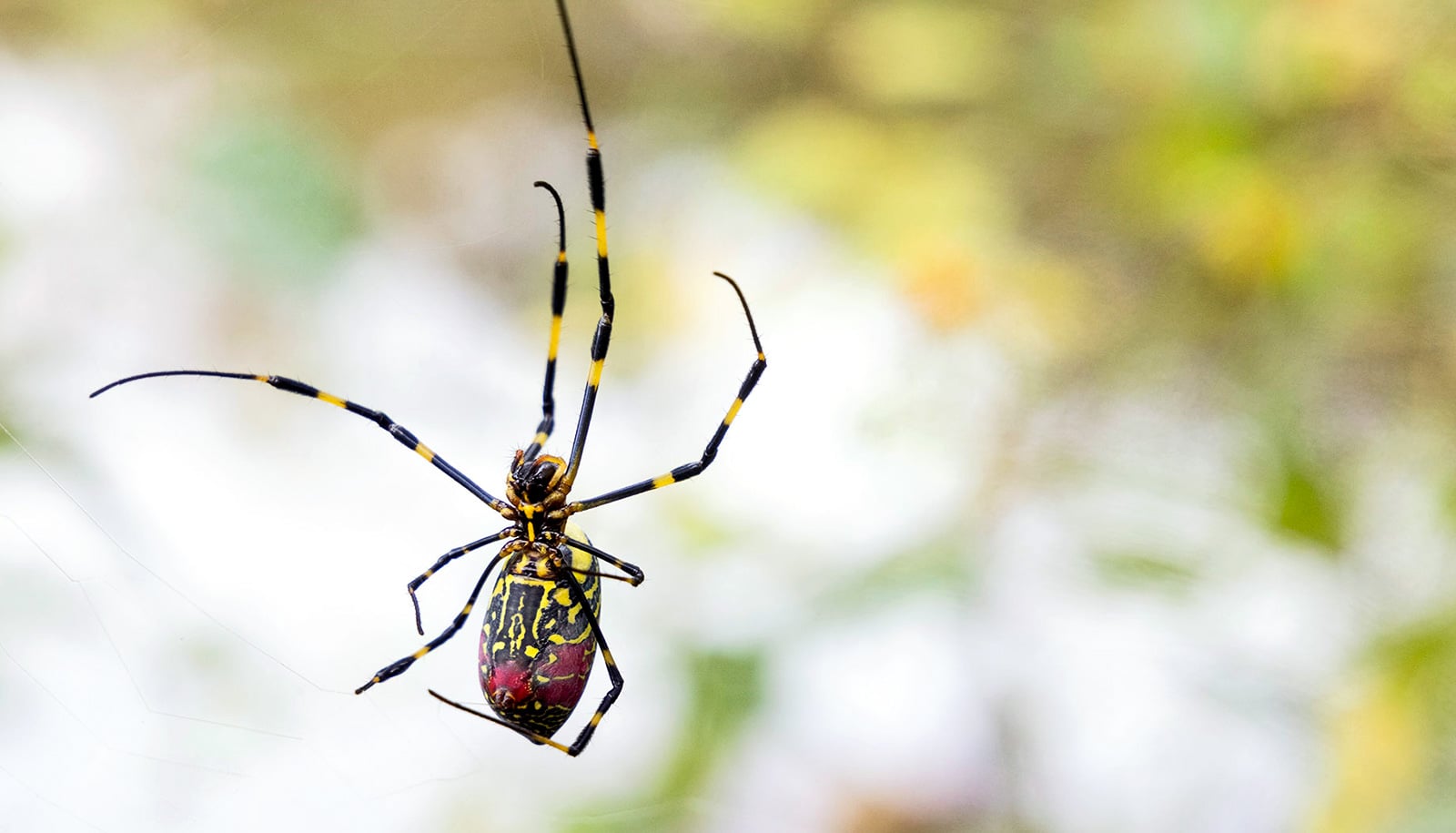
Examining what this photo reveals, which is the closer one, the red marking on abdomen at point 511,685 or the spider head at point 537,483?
the red marking on abdomen at point 511,685

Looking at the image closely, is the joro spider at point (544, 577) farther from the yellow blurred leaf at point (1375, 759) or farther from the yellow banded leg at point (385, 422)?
the yellow blurred leaf at point (1375, 759)

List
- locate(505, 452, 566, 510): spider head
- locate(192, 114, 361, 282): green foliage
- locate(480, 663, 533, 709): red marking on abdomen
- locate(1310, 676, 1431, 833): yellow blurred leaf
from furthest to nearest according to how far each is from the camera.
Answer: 1. locate(192, 114, 361, 282): green foliage
2. locate(1310, 676, 1431, 833): yellow blurred leaf
3. locate(505, 452, 566, 510): spider head
4. locate(480, 663, 533, 709): red marking on abdomen

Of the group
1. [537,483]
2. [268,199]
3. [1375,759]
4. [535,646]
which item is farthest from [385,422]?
[1375,759]

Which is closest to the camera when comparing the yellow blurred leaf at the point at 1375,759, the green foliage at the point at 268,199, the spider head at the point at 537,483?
the spider head at the point at 537,483

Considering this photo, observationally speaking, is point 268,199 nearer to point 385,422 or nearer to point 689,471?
point 385,422

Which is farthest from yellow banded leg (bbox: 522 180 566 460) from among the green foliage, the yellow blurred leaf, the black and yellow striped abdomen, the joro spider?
the yellow blurred leaf

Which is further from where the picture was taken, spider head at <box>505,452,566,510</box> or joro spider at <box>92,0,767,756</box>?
spider head at <box>505,452,566,510</box>

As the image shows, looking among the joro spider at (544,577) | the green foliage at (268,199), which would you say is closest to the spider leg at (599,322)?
the joro spider at (544,577)

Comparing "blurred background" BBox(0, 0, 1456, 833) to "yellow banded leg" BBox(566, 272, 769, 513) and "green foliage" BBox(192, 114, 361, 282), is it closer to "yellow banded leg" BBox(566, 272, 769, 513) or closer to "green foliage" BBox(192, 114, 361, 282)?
"green foliage" BBox(192, 114, 361, 282)
